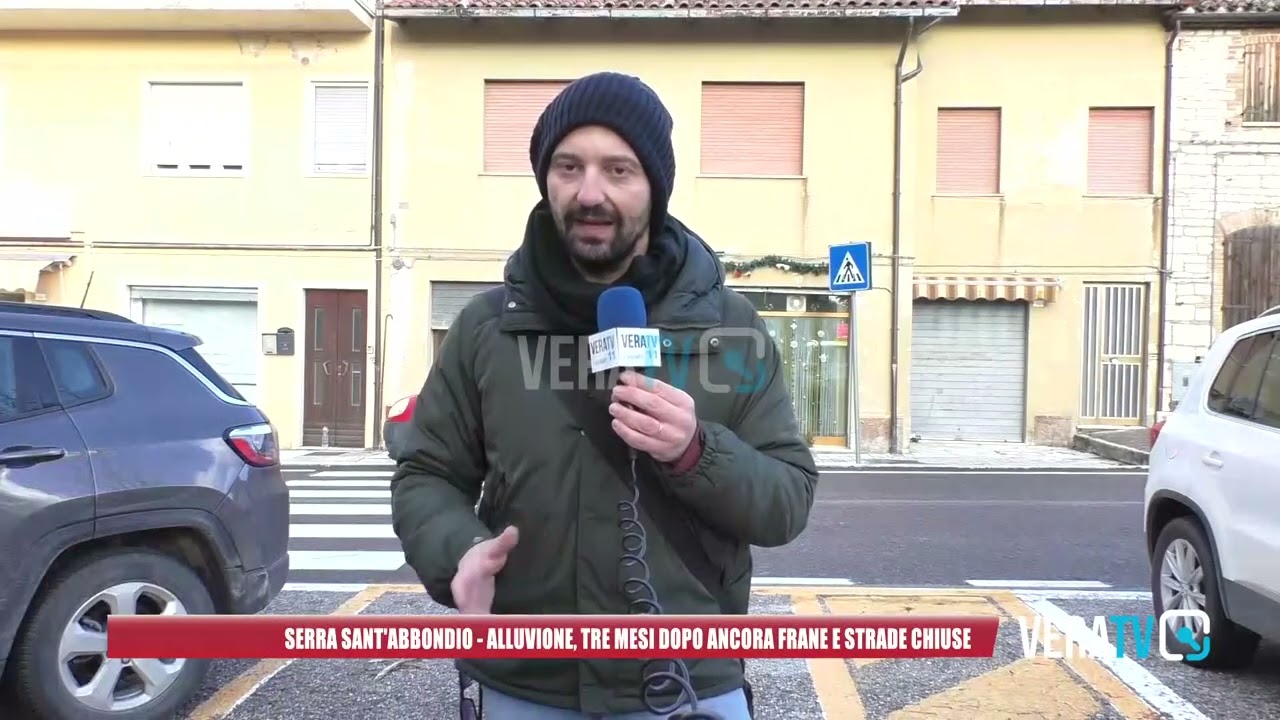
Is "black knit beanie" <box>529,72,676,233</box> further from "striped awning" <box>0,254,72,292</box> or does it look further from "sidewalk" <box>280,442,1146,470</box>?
"striped awning" <box>0,254,72,292</box>

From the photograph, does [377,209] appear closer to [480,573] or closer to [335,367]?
[335,367]

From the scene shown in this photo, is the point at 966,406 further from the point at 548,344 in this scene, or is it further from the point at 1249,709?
the point at 548,344

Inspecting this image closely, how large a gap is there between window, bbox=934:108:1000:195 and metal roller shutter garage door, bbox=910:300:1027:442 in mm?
2204

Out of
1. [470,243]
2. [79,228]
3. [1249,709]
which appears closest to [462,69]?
[470,243]

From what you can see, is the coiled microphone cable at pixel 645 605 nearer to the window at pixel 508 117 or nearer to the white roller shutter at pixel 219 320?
the window at pixel 508 117

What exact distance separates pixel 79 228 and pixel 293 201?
376 centimetres

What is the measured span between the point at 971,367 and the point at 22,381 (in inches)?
580

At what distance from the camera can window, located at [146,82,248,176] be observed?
Result: 47.4 ft

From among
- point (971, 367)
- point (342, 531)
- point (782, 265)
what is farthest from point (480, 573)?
point (971, 367)

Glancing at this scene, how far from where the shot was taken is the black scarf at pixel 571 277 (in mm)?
1679

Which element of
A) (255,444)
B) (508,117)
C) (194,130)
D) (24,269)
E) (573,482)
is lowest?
(255,444)

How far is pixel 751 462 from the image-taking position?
1.58 meters

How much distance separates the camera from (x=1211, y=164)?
48.6ft

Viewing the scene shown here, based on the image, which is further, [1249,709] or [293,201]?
[293,201]
